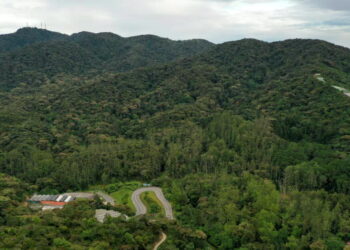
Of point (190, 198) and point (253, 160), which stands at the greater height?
point (253, 160)

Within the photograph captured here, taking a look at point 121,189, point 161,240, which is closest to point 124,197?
point 121,189

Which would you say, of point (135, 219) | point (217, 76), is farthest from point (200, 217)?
point (217, 76)

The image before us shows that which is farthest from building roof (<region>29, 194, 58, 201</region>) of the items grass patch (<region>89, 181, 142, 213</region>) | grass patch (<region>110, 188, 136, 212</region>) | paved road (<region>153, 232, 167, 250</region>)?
paved road (<region>153, 232, 167, 250</region>)

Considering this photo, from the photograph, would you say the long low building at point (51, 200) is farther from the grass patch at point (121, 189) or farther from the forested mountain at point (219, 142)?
the grass patch at point (121, 189)

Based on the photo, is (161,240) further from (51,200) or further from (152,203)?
(51,200)

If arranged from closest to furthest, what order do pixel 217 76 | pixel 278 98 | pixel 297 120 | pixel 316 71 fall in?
pixel 297 120
pixel 278 98
pixel 316 71
pixel 217 76

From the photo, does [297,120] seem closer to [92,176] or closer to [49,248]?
[92,176]

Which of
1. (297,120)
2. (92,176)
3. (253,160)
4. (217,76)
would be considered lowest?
(92,176)

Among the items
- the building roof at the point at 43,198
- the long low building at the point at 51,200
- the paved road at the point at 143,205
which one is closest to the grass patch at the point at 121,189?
the paved road at the point at 143,205
